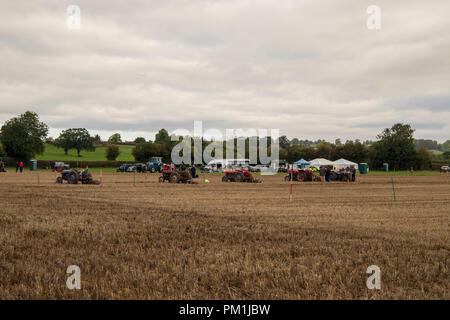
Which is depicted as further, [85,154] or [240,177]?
[85,154]

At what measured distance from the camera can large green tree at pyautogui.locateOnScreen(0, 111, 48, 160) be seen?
81.6 metres

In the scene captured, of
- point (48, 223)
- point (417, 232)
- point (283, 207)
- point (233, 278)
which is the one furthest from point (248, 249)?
point (283, 207)

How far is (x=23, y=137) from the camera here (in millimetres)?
83250

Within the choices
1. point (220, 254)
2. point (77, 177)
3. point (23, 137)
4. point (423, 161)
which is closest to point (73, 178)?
point (77, 177)

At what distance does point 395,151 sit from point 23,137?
82560 millimetres

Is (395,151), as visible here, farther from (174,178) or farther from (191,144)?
(174,178)

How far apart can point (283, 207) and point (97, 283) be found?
30.4 feet

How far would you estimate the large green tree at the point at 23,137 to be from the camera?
3214 inches

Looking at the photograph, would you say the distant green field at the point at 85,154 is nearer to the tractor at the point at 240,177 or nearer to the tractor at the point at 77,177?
the tractor at the point at 240,177

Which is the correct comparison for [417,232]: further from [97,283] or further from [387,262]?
[97,283]
